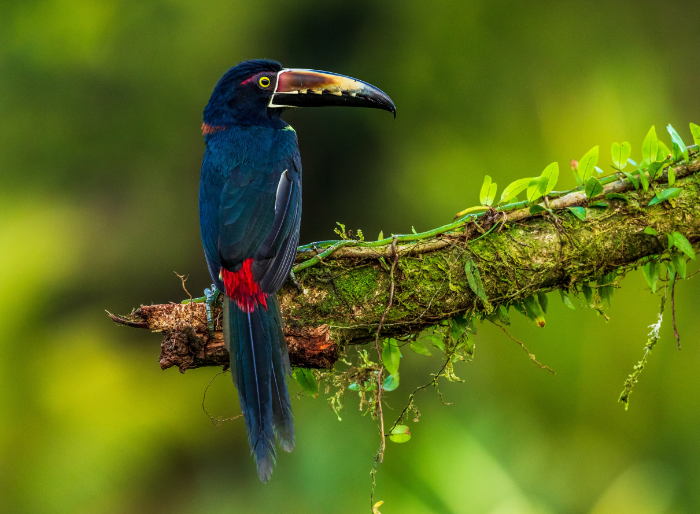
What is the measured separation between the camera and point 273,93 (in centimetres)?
299

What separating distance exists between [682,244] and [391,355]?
98 centimetres

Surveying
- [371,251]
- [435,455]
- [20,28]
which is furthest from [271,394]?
[20,28]

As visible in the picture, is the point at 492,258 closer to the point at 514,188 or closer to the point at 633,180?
the point at 514,188

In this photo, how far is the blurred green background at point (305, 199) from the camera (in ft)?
13.8

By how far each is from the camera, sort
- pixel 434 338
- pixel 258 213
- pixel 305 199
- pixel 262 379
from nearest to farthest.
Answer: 1. pixel 262 379
2. pixel 434 338
3. pixel 258 213
4. pixel 305 199

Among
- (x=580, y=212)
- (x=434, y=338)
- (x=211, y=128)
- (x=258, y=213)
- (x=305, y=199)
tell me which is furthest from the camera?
(x=305, y=199)

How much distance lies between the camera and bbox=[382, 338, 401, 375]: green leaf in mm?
2180

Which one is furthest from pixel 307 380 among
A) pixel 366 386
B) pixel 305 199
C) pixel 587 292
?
pixel 305 199

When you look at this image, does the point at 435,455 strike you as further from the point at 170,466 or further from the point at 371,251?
the point at 170,466

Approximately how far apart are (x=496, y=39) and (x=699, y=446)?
3.60 metres

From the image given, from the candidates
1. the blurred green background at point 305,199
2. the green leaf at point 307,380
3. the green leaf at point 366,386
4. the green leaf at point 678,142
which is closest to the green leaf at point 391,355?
the green leaf at point 366,386

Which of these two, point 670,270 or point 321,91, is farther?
point 321,91

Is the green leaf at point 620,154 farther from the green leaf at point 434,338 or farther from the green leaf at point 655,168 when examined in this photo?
the green leaf at point 434,338

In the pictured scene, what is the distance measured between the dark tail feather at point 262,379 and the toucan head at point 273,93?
119 centimetres
